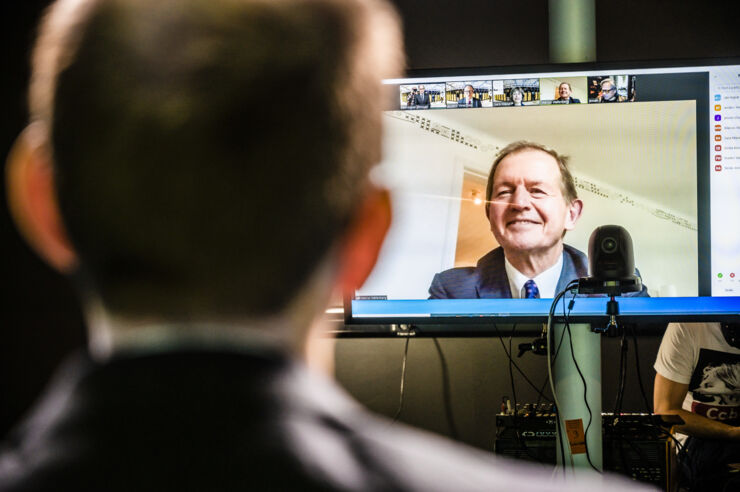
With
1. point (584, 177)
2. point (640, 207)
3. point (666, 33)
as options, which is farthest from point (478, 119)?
point (666, 33)

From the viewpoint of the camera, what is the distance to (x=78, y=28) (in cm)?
45

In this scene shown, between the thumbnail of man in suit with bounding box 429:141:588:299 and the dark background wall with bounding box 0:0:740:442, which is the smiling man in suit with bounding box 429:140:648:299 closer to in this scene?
the thumbnail of man in suit with bounding box 429:141:588:299

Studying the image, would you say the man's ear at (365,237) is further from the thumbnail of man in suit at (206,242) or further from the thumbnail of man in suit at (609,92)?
the thumbnail of man in suit at (609,92)

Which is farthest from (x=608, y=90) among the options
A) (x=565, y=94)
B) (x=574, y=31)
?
(x=574, y=31)

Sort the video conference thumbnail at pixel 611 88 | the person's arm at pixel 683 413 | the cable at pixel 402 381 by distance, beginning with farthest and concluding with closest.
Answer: the cable at pixel 402 381, the person's arm at pixel 683 413, the video conference thumbnail at pixel 611 88

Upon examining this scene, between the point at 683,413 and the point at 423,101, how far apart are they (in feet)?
5.55

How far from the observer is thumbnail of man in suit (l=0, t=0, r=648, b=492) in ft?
1.29

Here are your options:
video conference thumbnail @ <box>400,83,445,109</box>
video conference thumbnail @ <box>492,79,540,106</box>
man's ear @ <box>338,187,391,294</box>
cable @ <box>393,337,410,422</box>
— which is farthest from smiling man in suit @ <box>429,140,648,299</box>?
man's ear @ <box>338,187,391,294</box>

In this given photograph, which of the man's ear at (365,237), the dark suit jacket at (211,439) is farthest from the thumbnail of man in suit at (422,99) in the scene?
the dark suit jacket at (211,439)

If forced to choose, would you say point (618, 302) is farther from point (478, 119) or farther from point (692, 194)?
point (478, 119)

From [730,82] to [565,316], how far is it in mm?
774

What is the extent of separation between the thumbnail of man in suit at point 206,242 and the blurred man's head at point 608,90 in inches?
62.2

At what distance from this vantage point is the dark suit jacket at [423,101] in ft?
6.48

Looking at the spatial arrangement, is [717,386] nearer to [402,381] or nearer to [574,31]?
[402,381]
